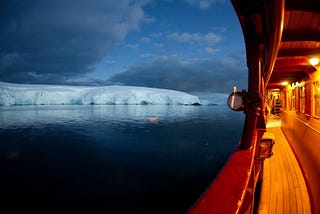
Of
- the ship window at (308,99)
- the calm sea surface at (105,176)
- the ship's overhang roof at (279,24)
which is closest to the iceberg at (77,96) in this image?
the calm sea surface at (105,176)

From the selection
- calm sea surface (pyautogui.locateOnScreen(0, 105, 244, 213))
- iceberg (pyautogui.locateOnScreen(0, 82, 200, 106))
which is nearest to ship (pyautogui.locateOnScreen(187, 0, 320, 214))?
calm sea surface (pyautogui.locateOnScreen(0, 105, 244, 213))

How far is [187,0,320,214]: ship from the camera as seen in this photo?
5.34 ft

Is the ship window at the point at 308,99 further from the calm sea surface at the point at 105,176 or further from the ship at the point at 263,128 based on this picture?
the calm sea surface at the point at 105,176

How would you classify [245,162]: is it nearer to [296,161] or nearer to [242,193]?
[242,193]

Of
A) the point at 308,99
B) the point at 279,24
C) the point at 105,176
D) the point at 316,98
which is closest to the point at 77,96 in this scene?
the point at 105,176

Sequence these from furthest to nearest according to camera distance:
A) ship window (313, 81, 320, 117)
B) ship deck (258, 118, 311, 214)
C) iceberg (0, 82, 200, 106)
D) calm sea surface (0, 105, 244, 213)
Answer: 1. iceberg (0, 82, 200, 106)
2. calm sea surface (0, 105, 244, 213)
3. ship window (313, 81, 320, 117)
4. ship deck (258, 118, 311, 214)

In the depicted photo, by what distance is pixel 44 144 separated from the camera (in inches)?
809

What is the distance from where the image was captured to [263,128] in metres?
4.76

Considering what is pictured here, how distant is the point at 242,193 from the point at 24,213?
9.37m

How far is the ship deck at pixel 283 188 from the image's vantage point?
3.71 meters

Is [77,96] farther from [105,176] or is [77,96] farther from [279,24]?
[279,24]

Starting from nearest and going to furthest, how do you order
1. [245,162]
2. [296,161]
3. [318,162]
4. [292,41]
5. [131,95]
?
1. [245,162]
2. [292,41]
3. [318,162]
4. [296,161]
5. [131,95]

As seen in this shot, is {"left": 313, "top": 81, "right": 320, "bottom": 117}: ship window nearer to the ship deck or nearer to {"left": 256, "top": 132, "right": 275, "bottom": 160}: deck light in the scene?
{"left": 256, "top": 132, "right": 275, "bottom": 160}: deck light

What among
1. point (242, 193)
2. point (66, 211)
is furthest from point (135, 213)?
point (242, 193)
